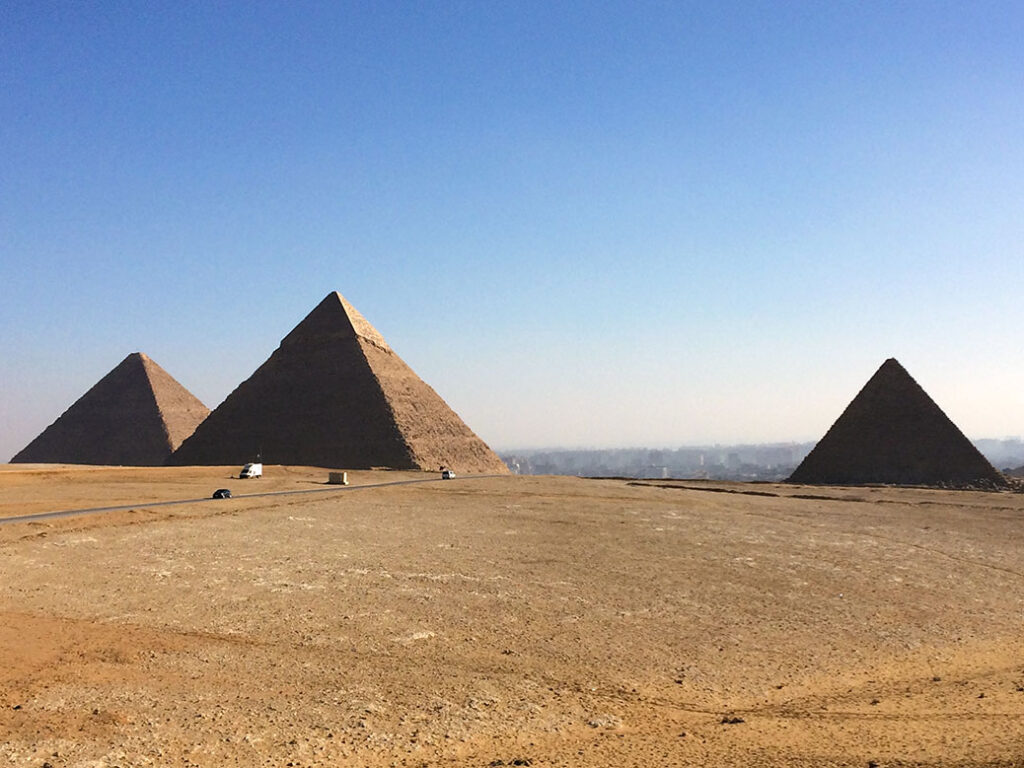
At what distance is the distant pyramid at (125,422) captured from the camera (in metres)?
97.1

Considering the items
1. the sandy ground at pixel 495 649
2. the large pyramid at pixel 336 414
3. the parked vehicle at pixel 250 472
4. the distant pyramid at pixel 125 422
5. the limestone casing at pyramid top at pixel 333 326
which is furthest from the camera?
the distant pyramid at pixel 125 422

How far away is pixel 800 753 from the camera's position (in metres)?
7.29

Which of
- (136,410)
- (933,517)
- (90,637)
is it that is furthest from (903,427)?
(136,410)

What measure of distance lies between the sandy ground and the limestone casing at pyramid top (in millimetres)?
67231

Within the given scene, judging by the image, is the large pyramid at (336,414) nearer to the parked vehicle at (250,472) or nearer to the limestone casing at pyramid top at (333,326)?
the limestone casing at pyramid top at (333,326)

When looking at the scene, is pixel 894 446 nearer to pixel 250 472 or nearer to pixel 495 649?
pixel 250 472

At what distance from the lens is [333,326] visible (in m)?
90.2

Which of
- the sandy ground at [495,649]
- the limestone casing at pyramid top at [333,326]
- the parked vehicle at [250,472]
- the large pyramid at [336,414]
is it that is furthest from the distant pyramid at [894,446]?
the limestone casing at pyramid top at [333,326]

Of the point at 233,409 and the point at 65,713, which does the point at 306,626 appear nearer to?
the point at 65,713

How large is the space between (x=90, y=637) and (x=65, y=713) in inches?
124

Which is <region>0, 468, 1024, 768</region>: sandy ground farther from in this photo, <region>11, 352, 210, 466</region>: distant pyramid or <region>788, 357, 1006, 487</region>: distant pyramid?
<region>11, 352, 210, 466</region>: distant pyramid

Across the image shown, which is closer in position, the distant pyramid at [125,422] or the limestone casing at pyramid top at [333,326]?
the limestone casing at pyramid top at [333,326]

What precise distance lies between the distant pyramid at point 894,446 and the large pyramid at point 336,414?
38.9 m

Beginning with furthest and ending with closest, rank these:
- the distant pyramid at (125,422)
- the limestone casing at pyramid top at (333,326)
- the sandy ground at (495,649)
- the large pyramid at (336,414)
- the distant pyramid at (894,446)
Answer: the distant pyramid at (125,422) < the limestone casing at pyramid top at (333,326) < the large pyramid at (336,414) < the distant pyramid at (894,446) < the sandy ground at (495,649)
